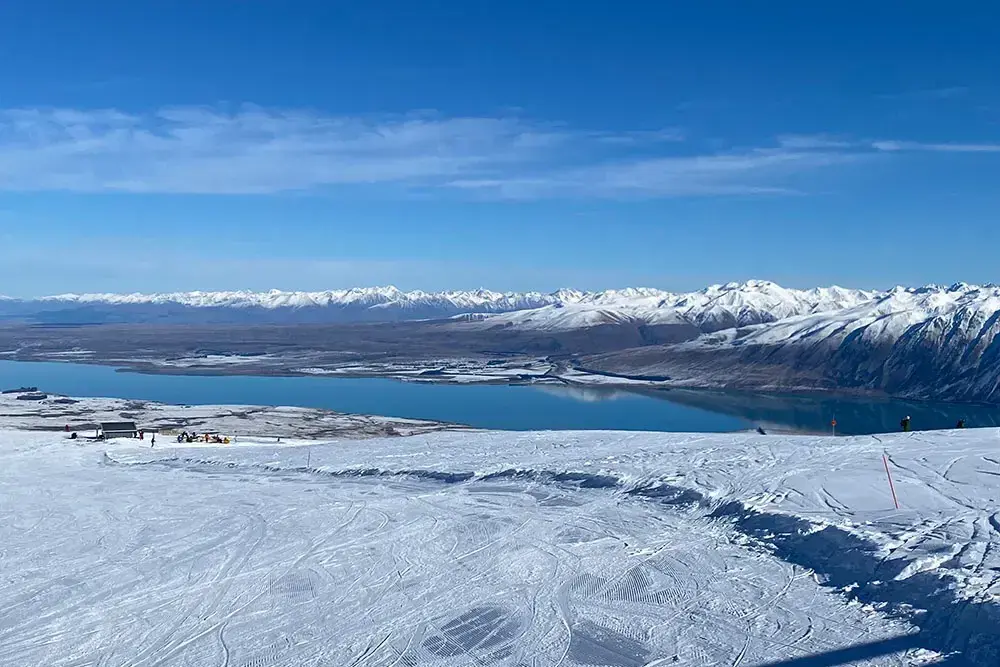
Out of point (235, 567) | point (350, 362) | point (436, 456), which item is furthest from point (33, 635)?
point (350, 362)

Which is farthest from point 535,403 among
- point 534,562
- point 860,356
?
point 534,562

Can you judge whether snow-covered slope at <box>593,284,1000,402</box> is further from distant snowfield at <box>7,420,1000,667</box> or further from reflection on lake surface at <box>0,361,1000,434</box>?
distant snowfield at <box>7,420,1000,667</box>

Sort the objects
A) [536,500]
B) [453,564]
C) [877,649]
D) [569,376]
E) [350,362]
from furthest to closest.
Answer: [350,362] → [569,376] → [536,500] → [453,564] → [877,649]

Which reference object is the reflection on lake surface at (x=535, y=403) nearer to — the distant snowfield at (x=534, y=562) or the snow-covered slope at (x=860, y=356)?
the snow-covered slope at (x=860, y=356)

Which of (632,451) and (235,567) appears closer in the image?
(235,567)

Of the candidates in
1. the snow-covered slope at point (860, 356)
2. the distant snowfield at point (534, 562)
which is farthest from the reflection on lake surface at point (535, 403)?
the distant snowfield at point (534, 562)

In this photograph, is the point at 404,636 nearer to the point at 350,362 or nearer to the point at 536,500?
the point at 536,500

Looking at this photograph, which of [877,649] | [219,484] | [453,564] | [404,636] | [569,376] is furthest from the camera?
[569,376]
